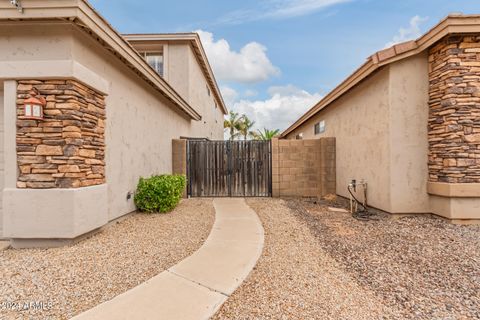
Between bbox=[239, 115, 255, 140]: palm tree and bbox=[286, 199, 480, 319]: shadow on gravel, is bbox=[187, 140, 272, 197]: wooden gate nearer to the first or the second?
bbox=[286, 199, 480, 319]: shadow on gravel

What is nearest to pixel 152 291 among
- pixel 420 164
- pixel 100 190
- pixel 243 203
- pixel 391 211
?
pixel 100 190

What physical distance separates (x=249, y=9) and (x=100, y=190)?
1035 cm

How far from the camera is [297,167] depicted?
28.2 feet

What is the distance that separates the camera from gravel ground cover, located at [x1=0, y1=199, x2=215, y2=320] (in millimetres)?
2350

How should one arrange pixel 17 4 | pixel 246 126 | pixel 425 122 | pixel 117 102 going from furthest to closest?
pixel 246 126 < pixel 425 122 < pixel 117 102 < pixel 17 4

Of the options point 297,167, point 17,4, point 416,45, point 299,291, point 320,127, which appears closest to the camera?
point 299,291

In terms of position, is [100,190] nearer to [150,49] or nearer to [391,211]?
[391,211]

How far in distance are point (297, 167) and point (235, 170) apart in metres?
2.40

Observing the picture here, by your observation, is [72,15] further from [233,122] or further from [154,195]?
[233,122]

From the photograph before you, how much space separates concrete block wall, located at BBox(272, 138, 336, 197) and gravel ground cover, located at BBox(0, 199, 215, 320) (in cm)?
440

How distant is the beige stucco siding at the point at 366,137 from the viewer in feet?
18.7

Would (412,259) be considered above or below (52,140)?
below

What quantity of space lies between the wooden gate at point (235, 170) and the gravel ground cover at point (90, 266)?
12.2 ft

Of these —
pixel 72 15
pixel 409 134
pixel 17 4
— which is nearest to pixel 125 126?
pixel 72 15
